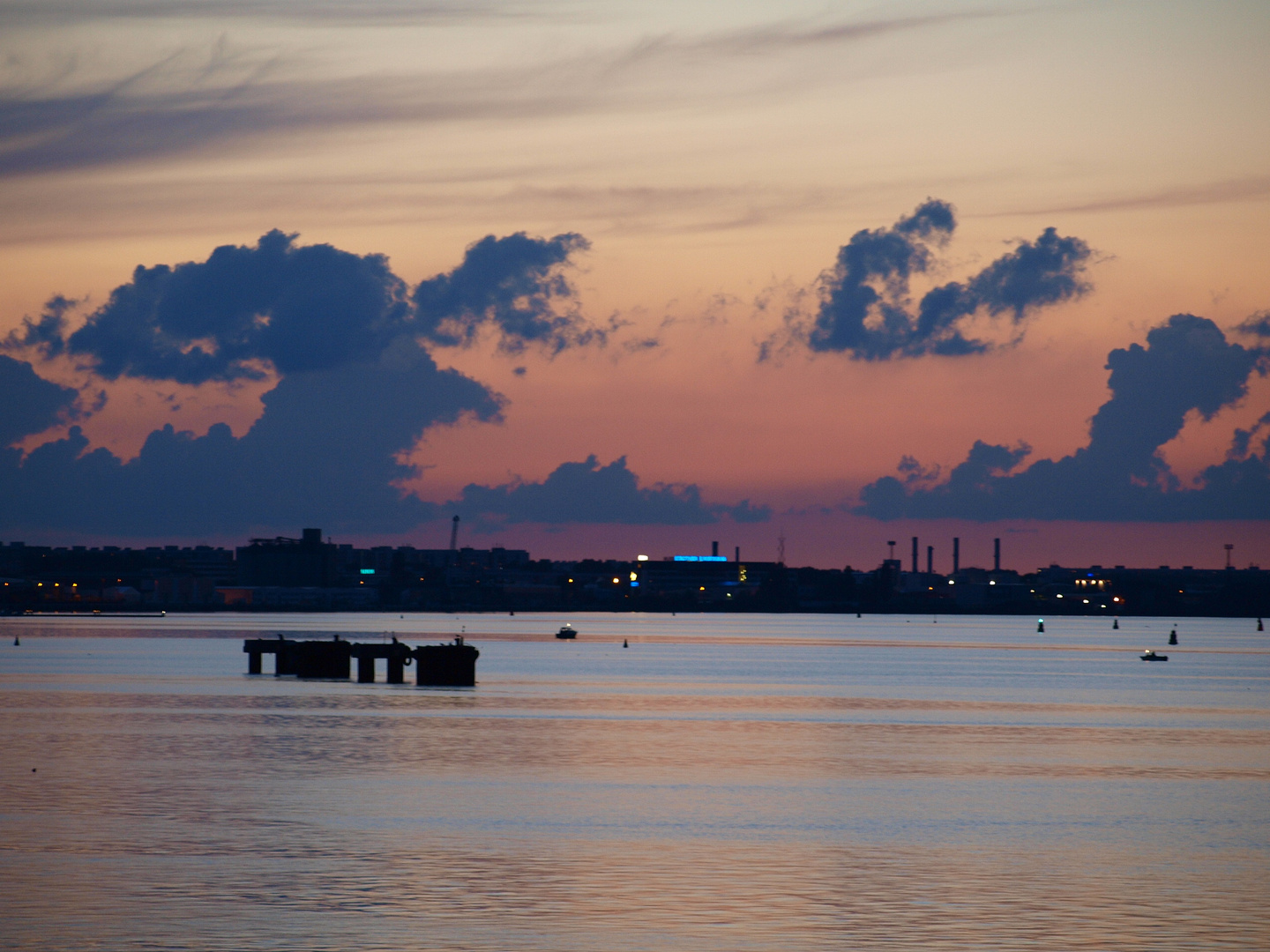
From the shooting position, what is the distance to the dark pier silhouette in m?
89.1

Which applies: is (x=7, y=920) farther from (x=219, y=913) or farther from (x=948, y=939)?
(x=948, y=939)

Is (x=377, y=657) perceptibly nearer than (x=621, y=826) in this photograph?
No

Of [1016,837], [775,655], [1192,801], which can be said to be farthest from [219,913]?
[775,655]

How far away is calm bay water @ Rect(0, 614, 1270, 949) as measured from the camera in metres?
24.2

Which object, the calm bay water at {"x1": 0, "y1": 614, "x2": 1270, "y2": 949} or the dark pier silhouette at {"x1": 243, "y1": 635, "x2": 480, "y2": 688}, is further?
the dark pier silhouette at {"x1": 243, "y1": 635, "x2": 480, "y2": 688}

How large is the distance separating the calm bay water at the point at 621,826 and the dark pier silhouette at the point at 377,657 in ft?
35.1

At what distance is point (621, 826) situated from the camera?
35.3 metres

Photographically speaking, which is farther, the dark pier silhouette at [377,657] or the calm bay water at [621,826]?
the dark pier silhouette at [377,657]

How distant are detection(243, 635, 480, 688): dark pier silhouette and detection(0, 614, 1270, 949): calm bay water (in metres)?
10.7

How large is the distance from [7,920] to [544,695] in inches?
2485

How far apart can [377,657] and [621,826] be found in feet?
193

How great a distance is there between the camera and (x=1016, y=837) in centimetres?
3422

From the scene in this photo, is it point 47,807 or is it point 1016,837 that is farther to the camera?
point 47,807

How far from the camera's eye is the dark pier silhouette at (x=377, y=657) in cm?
8912
